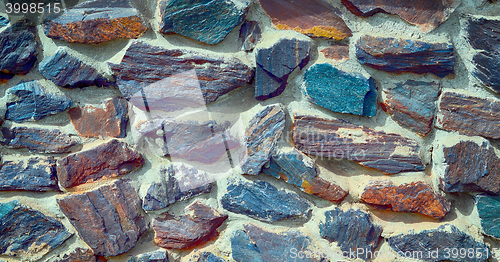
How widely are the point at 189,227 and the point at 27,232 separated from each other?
0.41 m

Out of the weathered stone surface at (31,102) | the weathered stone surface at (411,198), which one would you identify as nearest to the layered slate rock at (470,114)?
the weathered stone surface at (411,198)

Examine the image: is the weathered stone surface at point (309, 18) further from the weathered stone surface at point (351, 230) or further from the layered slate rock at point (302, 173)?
the weathered stone surface at point (351, 230)

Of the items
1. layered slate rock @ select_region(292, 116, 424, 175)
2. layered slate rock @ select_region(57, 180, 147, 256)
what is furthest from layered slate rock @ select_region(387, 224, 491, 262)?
layered slate rock @ select_region(57, 180, 147, 256)

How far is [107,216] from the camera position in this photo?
2.65 feet

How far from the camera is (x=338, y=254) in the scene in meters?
0.79

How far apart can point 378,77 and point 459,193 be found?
340mm

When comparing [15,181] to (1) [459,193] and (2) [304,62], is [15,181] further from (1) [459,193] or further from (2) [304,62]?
(1) [459,193]

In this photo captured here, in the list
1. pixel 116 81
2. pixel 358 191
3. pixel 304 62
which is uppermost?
pixel 304 62

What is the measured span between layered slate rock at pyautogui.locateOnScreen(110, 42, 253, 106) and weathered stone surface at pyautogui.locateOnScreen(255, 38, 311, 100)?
31 millimetres

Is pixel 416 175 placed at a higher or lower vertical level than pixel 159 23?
lower

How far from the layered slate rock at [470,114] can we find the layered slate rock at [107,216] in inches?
30.5

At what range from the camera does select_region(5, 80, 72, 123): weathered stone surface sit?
80 cm

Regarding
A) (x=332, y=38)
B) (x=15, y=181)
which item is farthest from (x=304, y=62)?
(x=15, y=181)

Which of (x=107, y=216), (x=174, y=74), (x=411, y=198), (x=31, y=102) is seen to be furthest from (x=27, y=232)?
(x=411, y=198)
